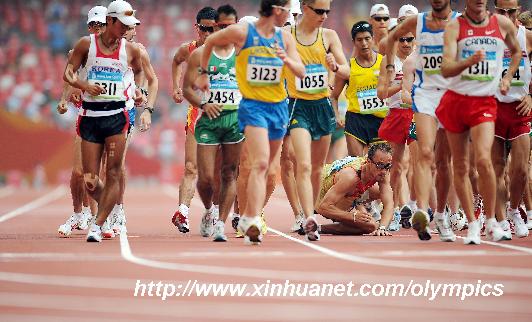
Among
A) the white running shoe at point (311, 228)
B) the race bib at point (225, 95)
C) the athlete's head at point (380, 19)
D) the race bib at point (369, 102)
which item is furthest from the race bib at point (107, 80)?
the athlete's head at point (380, 19)

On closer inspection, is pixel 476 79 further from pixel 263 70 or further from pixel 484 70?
pixel 263 70

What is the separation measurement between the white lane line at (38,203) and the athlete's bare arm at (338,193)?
19.1ft

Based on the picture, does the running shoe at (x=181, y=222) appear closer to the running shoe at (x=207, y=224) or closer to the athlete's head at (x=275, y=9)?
the running shoe at (x=207, y=224)

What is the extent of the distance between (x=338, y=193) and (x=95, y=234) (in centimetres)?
263

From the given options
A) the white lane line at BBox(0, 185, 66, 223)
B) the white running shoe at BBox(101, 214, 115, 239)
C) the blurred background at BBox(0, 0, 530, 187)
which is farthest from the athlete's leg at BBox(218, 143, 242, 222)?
the blurred background at BBox(0, 0, 530, 187)

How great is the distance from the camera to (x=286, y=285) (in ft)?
28.5

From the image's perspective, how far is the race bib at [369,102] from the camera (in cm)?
1599

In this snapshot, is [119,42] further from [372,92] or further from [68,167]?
[68,167]

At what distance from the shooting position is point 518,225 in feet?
44.4

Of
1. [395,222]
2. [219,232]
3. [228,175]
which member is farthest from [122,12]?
[395,222]

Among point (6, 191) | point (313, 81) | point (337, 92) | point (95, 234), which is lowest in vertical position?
point (6, 191)

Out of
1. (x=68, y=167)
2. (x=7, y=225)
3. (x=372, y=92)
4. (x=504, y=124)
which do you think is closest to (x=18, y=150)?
(x=68, y=167)

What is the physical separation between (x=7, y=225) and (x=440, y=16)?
702 centimetres

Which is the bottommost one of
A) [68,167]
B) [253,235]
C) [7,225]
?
[68,167]
